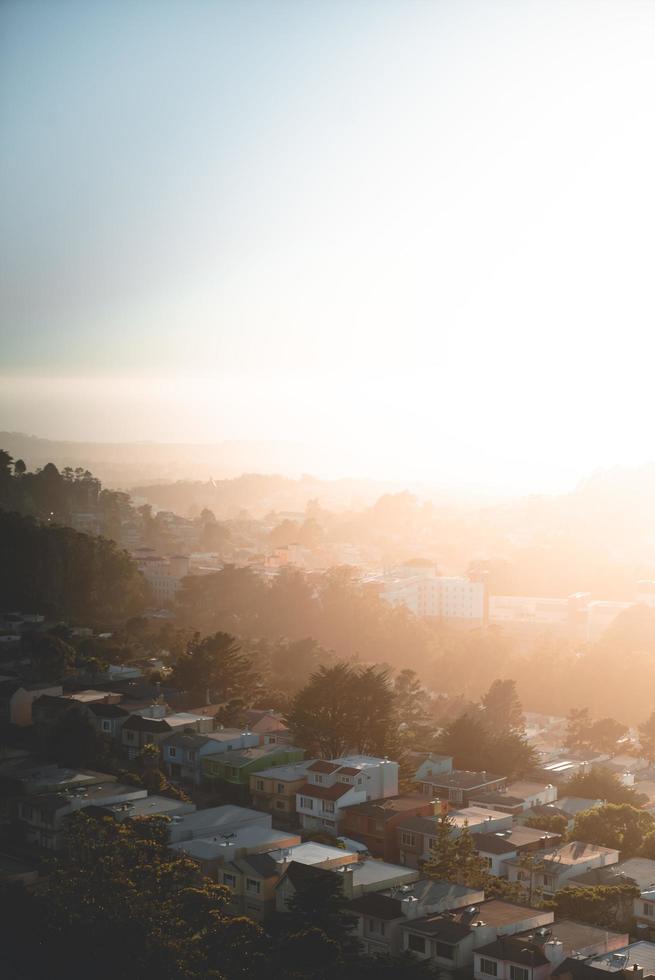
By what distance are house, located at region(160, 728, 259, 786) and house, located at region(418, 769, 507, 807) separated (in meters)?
0.98

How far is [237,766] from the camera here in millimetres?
5383

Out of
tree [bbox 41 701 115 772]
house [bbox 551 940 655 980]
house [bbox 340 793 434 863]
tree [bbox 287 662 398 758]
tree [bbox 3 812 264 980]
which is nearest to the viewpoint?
tree [bbox 3 812 264 980]

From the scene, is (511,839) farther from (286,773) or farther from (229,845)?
(229,845)

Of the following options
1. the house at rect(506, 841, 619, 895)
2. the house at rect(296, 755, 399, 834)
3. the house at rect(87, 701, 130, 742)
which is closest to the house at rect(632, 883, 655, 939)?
the house at rect(506, 841, 619, 895)

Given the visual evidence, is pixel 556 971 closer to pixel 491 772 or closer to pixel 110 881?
pixel 110 881

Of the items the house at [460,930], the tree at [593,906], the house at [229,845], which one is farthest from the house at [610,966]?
the house at [229,845]

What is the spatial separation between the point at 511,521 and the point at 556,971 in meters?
27.1

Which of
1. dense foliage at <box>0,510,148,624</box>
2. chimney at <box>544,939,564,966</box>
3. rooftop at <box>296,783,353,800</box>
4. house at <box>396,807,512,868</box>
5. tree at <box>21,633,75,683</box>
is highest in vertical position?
dense foliage at <box>0,510,148,624</box>

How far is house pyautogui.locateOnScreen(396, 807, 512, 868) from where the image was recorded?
4.71 m

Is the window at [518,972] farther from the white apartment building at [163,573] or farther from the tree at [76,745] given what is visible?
the white apartment building at [163,573]

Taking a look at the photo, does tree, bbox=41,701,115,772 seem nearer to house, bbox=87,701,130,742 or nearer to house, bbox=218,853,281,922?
house, bbox=87,701,130,742

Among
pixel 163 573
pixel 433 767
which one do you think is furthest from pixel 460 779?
pixel 163 573

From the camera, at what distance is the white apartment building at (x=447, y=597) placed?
54.9 ft

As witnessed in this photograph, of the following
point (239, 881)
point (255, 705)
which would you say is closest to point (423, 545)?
point (255, 705)
